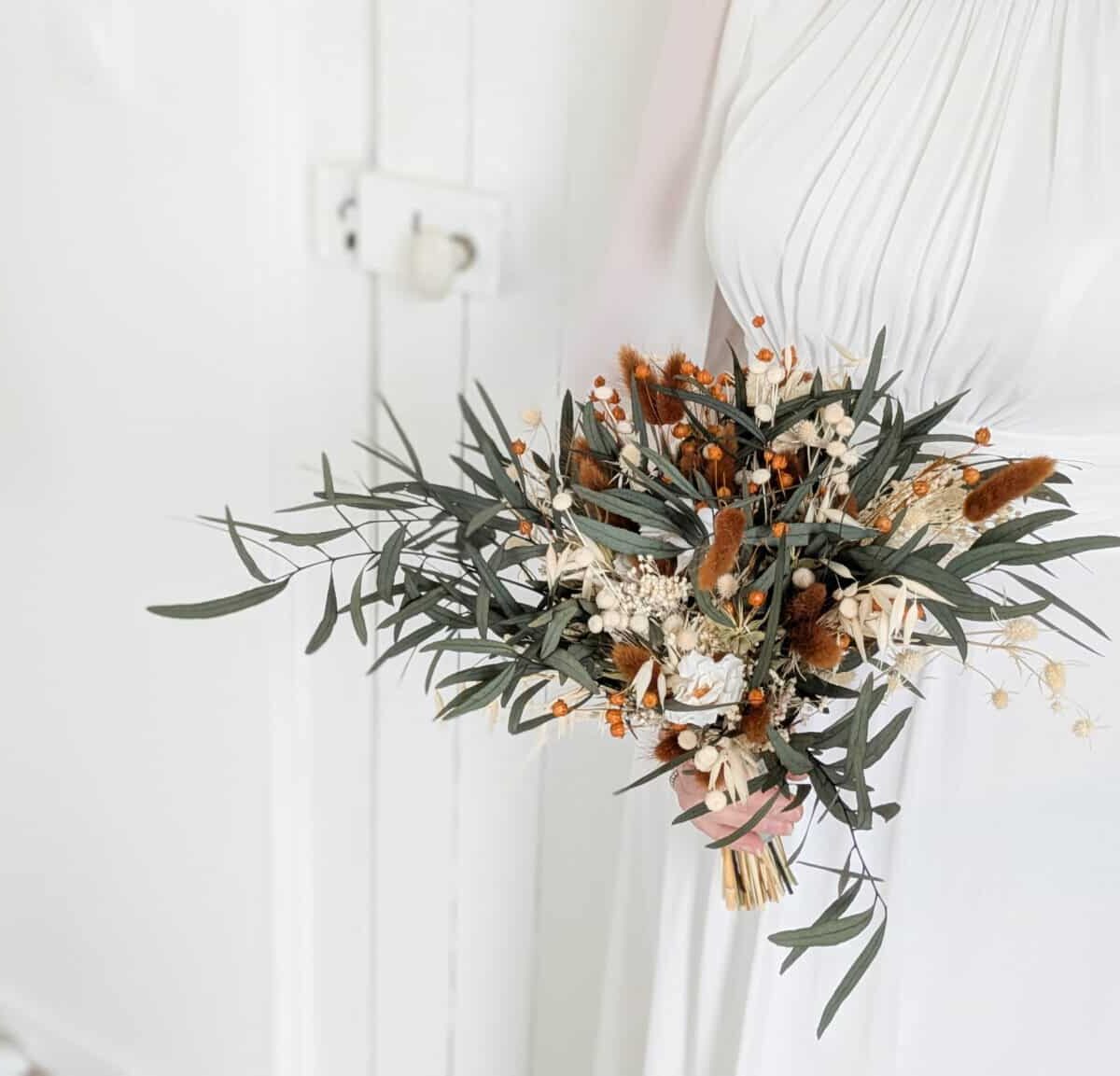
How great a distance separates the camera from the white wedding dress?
89cm

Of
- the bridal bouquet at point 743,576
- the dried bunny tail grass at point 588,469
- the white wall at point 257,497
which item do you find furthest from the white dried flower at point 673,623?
the white wall at point 257,497

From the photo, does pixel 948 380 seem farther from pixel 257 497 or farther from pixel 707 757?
pixel 257 497

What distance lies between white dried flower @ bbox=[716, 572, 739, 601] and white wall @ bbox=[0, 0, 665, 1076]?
0.34 metres

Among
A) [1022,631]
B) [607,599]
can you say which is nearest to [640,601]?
[607,599]

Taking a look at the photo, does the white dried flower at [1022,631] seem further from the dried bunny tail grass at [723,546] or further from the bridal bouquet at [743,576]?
the dried bunny tail grass at [723,546]

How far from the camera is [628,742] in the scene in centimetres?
130

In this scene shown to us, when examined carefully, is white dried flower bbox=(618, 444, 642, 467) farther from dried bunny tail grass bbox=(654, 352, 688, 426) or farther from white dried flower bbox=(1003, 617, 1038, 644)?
white dried flower bbox=(1003, 617, 1038, 644)

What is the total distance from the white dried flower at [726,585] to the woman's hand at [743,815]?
15cm

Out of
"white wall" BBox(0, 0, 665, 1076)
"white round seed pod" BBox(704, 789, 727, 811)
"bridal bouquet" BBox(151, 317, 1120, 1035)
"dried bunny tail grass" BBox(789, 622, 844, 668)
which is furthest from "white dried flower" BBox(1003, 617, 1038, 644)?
"white wall" BBox(0, 0, 665, 1076)

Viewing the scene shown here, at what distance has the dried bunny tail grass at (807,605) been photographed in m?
0.80

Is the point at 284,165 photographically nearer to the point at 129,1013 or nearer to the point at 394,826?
the point at 394,826

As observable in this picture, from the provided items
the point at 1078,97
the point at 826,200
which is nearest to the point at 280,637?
the point at 826,200

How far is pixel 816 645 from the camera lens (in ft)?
2.60

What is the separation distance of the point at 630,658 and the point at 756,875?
10.1 inches
